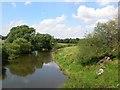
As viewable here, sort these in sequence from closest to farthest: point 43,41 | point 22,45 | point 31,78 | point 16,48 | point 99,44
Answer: point 31,78 < point 99,44 < point 16,48 < point 22,45 < point 43,41

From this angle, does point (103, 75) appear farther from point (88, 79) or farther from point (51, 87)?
point (51, 87)

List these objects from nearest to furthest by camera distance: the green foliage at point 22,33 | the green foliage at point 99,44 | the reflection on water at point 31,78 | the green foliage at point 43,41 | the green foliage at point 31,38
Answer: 1. the reflection on water at point 31,78
2. the green foliage at point 99,44
3. the green foliage at point 31,38
4. the green foliage at point 22,33
5. the green foliage at point 43,41

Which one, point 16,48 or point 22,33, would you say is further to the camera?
point 22,33

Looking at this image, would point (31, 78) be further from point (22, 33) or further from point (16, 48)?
point (22, 33)

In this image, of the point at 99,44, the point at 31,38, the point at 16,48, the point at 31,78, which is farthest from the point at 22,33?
the point at 31,78

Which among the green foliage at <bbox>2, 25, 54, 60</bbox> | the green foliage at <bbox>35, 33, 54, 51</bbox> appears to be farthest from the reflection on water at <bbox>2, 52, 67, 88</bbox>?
the green foliage at <bbox>35, 33, 54, 51</bbox>

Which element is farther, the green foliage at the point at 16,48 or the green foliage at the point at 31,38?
the green foliage at the point at 31,38

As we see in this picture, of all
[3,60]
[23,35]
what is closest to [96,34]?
[3,60]

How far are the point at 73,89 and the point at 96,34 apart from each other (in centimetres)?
1791

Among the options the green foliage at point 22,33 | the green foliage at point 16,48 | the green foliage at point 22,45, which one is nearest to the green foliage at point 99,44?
the green foliage at point 16,48

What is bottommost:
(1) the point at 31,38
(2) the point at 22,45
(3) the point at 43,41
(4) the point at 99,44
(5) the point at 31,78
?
(5) the point at 31,78

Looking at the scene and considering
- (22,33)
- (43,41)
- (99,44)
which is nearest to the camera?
(99,44)

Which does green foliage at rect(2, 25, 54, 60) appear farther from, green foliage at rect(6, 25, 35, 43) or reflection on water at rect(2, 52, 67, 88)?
reflection on water at rect(2, 52, 67, 88)

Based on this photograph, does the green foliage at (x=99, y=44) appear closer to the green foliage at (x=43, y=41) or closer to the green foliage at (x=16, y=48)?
the green foliage at (x=16, y=48)
